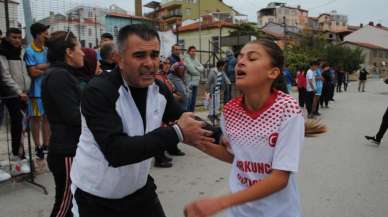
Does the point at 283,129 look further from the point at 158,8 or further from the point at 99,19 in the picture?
the point at 158,8

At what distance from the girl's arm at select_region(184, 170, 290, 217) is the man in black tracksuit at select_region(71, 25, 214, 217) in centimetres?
31

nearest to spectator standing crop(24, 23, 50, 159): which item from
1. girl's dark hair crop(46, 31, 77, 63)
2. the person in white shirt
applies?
girl's dark hair crop(46, 31, 77, 63)

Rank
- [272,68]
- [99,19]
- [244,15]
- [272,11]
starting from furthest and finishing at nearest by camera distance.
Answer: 1. [272,11]
2. [244,15]
3. [99,19]
4. [272,68]

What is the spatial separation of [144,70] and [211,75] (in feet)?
25.0

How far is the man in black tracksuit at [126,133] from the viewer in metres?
1.68

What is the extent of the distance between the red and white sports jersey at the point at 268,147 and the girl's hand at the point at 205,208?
1.13ft

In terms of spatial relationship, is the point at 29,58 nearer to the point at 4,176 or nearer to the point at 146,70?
the point at 4,176

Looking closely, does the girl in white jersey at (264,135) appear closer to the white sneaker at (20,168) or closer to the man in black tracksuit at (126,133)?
the man in black tracksuit at (126,133)

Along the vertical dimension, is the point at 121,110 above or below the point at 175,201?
above

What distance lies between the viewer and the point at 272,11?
310ft

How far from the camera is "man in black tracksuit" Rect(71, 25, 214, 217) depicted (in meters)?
1.68

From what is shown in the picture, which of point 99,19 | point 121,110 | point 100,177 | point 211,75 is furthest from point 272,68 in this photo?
point 99,19

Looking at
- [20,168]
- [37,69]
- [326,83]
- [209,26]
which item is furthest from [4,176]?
[209,26]

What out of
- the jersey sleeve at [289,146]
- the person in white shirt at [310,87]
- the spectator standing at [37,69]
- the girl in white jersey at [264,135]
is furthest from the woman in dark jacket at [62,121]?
the person in white shirt at [310,87]
